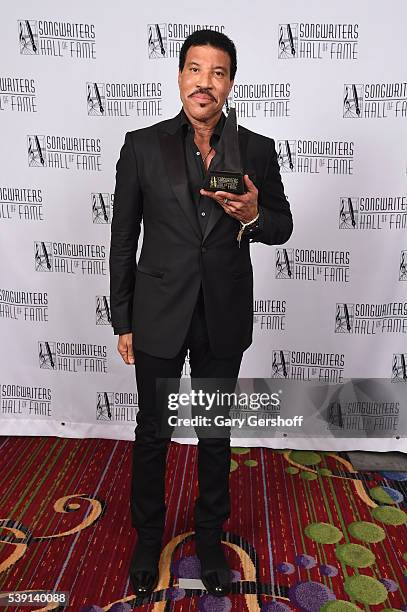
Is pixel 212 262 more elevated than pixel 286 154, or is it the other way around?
pixel 286 154

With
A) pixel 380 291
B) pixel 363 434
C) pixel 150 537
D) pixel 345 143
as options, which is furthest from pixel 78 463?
pixel 345 143

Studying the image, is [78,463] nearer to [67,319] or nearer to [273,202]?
[67,319]

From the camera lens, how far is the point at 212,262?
5.60ft

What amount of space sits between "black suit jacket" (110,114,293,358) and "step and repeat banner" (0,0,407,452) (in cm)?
83

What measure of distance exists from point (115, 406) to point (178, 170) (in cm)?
150

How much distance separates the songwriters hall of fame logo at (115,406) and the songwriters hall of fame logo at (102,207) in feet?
2.57

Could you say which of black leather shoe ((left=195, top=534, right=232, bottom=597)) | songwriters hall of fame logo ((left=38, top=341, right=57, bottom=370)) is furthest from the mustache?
songwriters hall of fame logo ((left=38, top=341, right=57, bottom=370))

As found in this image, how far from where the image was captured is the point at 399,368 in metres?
2.77

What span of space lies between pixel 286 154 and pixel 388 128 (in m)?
0.41

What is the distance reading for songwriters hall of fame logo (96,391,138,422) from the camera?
288 centimetres

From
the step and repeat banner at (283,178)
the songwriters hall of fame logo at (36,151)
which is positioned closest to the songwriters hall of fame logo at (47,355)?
the step and repeat banner at (283,178)

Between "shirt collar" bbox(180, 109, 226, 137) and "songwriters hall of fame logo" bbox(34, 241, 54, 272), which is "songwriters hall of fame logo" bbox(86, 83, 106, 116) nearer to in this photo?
"songwriters hall of fame logo" bbox(34, 241, 54, 272)

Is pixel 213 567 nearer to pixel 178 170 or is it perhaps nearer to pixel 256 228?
pixel 256 228

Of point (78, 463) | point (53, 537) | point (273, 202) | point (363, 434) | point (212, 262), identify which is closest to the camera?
point (212, 262)
